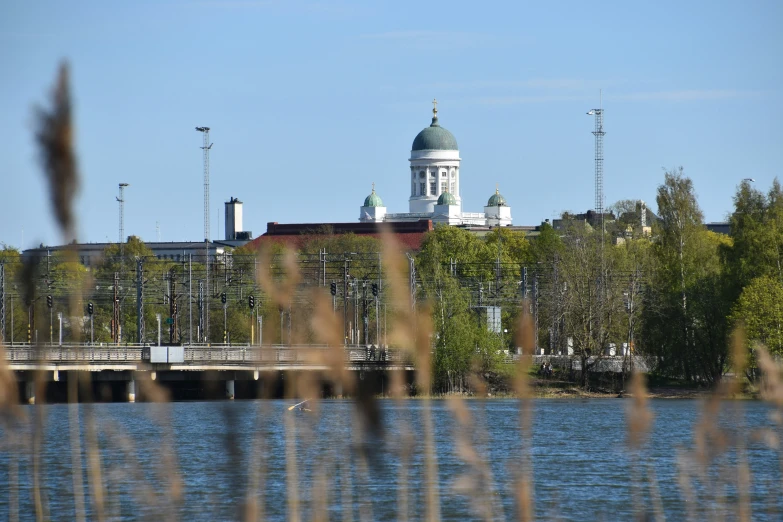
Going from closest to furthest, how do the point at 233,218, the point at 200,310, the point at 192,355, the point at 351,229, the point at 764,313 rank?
the point at 764,313
the point at 192,355
the point at 200,310
the point at 351,229
the point at 233,218

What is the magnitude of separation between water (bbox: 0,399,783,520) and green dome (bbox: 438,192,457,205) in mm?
146751

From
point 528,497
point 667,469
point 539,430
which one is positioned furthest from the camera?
point 539,430

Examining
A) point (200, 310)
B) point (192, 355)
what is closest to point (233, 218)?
point (200, 310)

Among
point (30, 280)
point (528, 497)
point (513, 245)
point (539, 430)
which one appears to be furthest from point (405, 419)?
point (513, 245)

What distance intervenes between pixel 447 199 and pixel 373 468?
184 metres

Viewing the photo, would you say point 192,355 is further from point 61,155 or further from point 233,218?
point 233,218

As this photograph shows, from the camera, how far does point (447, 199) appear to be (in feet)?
622

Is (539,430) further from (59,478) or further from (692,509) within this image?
(692,509)

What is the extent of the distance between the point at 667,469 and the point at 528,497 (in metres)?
23.1

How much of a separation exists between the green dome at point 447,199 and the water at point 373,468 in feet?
481

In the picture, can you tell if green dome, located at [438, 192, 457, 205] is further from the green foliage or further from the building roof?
the green foliage

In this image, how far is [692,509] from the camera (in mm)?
8688

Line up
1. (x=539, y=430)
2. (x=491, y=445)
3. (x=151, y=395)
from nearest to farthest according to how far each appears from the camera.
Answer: (x=151, y=395)
(x=491, y=445)
(x=539, y=430)

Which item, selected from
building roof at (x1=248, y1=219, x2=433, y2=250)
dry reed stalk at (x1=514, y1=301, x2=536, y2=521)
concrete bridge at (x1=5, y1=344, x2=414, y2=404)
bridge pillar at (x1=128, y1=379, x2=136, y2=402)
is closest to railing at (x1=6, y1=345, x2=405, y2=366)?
concrete bridge at (x1=5, y1=344, x2=414, y2=404)
